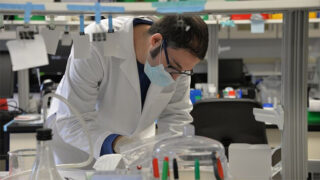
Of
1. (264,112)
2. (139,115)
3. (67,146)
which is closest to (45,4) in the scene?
(264,112)

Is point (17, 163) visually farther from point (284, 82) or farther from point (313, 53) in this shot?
point (313, 53)

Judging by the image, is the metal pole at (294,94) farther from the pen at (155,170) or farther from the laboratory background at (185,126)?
the pen at (155,170)

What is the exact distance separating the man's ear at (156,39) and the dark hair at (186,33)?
0.02 metres

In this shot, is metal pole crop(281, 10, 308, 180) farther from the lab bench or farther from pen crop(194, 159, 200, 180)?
the lab bench

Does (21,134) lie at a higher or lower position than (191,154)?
lower

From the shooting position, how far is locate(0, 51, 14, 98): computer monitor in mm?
3094

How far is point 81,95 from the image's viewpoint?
1412 mm

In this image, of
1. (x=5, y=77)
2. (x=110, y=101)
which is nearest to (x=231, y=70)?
(x=5, y=77)


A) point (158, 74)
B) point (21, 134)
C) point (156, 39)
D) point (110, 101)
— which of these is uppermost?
point (156, 39)

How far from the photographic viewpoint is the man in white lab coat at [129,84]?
1.23 metres

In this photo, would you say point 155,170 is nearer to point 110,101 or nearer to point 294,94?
point 294,94

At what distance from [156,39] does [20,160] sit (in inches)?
22.4

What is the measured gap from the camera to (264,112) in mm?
1116

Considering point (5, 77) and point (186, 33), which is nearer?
point (186, 33)
